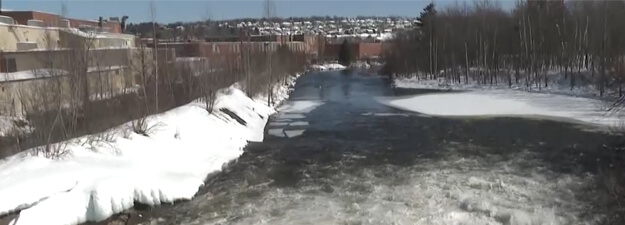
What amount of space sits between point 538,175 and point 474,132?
775cm

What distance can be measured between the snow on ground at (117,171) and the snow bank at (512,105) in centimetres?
1392

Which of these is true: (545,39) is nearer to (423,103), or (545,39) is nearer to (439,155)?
(423,103)

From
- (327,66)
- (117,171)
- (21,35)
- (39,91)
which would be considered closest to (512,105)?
(117,171)

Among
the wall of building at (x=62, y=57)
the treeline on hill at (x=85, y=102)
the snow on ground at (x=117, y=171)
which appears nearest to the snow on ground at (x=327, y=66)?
the wall of building at (x=62, y=57)

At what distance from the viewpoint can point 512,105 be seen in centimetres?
3089

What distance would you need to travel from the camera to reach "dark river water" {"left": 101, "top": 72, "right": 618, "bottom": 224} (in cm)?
1096

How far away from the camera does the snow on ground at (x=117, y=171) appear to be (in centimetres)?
1080

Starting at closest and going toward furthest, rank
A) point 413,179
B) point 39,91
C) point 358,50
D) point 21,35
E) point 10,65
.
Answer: point 413,179, point 39,91, point 10,65, point 21,35, point 358,50

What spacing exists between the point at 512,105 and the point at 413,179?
19.0 meters

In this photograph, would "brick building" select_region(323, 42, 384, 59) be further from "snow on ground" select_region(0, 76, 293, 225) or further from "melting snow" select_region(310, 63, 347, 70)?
"snow on ground" select_region(0, 76, 293, 225)

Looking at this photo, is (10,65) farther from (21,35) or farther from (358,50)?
(358,50)

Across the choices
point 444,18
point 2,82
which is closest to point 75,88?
point 2,82

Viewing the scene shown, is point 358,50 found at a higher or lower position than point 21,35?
higher

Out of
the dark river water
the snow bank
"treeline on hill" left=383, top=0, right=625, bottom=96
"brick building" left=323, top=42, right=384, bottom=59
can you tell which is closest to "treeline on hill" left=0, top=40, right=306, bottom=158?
the dark river water
